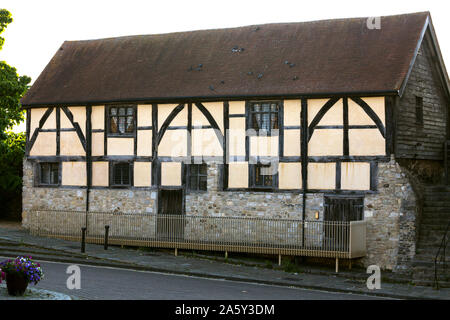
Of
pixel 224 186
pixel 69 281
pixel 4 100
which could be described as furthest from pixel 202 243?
pixel 4 100

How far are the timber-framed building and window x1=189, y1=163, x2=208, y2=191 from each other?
4cm

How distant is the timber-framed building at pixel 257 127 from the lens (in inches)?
849

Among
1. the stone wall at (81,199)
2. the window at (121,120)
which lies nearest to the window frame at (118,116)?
the window at (121,120)

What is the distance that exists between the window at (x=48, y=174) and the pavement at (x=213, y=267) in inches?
120

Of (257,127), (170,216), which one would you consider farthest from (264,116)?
(170,216)

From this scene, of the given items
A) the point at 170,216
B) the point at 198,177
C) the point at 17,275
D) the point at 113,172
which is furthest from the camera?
the point at 113,172

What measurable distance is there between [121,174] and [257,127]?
18.2 ft

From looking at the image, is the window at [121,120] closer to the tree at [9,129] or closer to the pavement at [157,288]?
the tree at [9,129]

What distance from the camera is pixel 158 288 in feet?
52.5

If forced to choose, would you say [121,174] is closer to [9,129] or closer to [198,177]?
[198,177]

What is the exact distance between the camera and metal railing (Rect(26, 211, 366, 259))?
20969 millimetres

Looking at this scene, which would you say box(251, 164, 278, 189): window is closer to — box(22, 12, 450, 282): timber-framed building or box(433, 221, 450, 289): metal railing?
box(22, 12, 450, 282): timber-framed building

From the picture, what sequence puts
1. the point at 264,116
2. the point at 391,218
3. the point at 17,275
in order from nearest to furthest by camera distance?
the point at 17,275, the point at 391,218, the point at 264,116
